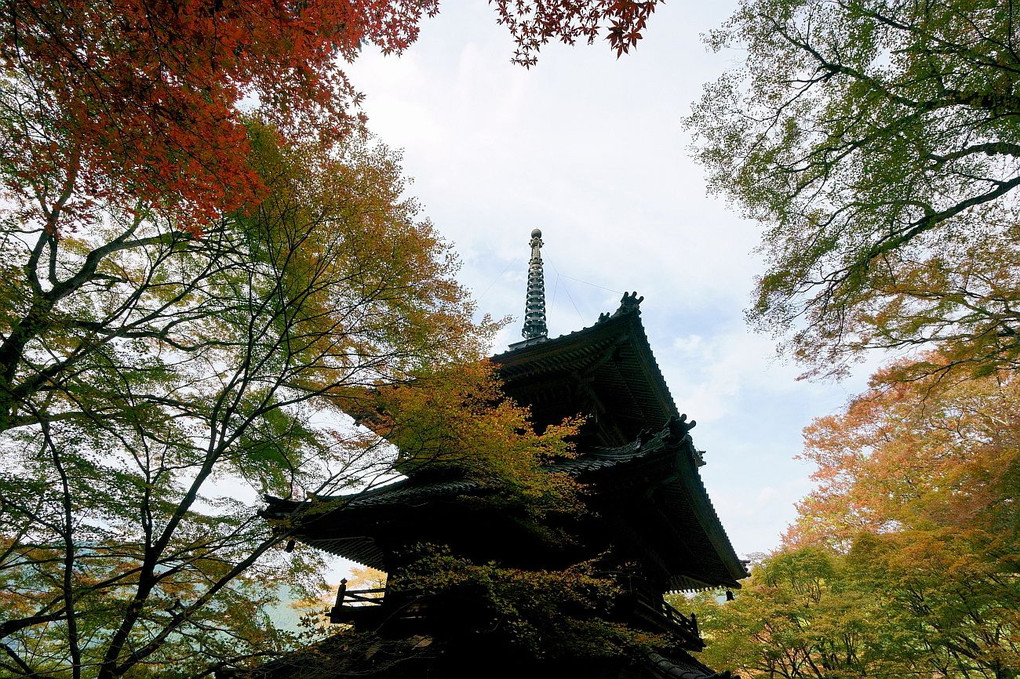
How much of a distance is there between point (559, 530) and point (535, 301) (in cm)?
880

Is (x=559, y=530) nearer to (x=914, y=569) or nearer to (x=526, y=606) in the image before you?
(x=526, y=606)

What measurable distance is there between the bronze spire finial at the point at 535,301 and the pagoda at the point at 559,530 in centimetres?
500

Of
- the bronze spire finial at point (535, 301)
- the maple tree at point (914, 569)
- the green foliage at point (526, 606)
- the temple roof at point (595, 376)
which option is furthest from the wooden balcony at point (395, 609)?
the bronze spire finial at point (535, 301)

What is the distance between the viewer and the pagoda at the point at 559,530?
5848 mm

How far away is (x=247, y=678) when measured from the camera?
5.27m

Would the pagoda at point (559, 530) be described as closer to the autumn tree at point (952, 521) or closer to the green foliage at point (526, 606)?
the green foliage at point (526, 606)

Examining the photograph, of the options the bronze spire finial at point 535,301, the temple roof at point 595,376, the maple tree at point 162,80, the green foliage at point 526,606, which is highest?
the bronze spire finial at point 535,301

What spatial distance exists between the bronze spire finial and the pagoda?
16.4 feet

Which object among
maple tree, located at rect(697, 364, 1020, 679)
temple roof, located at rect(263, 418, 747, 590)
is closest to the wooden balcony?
temple roof, located at rect(263, 418, 747, 590)

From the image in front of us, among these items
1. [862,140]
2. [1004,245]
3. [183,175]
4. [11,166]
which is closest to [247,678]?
[183,175]

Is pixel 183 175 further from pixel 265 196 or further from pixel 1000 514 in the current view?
pixel 1000 514

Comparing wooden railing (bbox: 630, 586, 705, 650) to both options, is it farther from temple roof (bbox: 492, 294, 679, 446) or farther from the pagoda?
temple roof (bbox: 492, 294, 679, 446)

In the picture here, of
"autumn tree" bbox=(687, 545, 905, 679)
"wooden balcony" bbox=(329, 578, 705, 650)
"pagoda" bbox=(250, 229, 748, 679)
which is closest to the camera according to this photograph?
"pagoda" bbox=(250, 229, 748, 679)

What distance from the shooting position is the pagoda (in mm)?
5848
